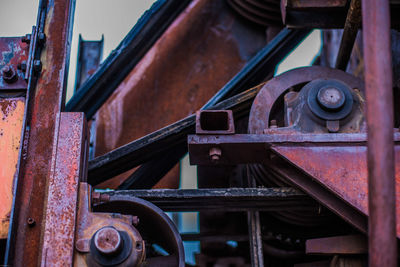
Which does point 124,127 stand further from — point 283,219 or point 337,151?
point 337,151

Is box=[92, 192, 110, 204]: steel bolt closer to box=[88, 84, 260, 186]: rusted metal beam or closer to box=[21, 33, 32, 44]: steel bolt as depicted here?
box=[88, 84, 260, 186]: rusted metal beam

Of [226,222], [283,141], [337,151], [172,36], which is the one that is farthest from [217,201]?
[172,36]

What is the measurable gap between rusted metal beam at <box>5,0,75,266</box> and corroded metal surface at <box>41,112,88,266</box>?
3.9 inches

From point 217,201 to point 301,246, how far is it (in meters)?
1.11

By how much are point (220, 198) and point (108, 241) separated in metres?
0.81

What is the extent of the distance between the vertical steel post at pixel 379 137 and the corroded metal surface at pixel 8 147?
1857 millimetres

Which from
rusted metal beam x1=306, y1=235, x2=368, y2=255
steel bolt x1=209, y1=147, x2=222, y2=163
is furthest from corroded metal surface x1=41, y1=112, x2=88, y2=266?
rusted metal beam x1=306, y1=235, x2=368, y2=255

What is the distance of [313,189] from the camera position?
3172 millimetres

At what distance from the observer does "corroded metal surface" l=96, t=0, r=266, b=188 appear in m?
4.70

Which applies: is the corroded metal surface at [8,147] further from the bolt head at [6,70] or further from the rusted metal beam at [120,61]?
the rusted metal beam at [120,61]

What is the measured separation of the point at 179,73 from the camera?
4.92 m

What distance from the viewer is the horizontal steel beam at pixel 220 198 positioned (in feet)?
10.6

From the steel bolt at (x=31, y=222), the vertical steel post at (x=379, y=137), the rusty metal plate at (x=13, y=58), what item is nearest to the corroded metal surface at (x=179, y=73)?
the rusty metal plate at (x=13, y=58)

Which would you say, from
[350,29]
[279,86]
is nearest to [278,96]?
[279,86]
